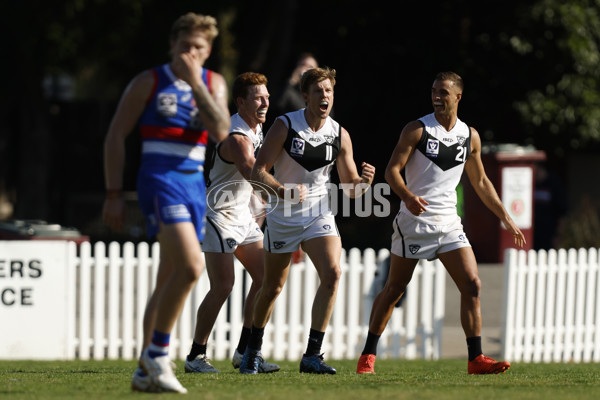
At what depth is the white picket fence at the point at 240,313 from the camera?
36.3ft

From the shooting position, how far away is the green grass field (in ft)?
18.8

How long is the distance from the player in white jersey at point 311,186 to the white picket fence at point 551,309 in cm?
453

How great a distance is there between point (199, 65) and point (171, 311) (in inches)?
53.8

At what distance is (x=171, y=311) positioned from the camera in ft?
18.7

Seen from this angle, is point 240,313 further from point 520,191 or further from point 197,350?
point 520,191

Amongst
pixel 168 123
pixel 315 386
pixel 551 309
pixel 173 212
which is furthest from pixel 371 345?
pixel 551 309

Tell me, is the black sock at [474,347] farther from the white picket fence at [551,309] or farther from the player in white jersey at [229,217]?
the white picket fence at [551,309]

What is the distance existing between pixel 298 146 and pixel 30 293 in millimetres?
4806

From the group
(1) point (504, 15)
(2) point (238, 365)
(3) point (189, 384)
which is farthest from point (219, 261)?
(1) point (504, 15)

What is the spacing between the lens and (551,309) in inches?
469

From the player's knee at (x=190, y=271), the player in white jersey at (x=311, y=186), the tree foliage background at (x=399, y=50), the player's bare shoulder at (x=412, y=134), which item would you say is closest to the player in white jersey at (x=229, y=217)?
the player in white jersey at (x=311, y=186)

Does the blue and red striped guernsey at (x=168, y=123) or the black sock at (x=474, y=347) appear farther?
the black sock at (x=474, y=347)

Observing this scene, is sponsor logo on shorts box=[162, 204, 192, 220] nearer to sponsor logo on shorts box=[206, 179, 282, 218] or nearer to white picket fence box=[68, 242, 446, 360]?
sponsor logo on shorts box=[206, 179, 282, 218]

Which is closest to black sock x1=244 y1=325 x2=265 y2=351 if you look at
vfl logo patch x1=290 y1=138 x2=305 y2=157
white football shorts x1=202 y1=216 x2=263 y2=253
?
white football shorts x1=202 y1=216 x2=263 y2=253
